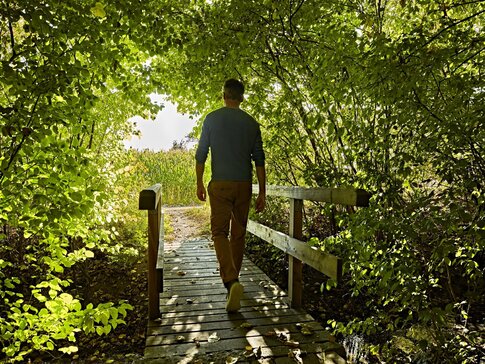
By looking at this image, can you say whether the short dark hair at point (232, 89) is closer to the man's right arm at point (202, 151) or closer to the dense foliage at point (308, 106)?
the dense foliage at point (308, 106)

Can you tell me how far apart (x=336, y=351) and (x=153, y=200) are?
1984 mm

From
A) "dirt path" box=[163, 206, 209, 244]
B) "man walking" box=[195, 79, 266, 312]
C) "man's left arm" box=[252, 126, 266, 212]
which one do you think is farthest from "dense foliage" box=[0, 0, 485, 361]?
"dirt path" box=[163, 206, 209, 244]

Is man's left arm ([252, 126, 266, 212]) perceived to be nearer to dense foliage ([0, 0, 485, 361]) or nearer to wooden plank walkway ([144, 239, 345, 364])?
dense foliage ([0, 0, 485, 361])

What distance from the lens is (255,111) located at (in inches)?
196

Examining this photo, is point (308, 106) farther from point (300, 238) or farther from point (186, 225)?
point (186, 225)

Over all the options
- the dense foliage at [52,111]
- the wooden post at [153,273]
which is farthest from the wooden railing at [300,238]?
the dense foliage at [52,111]

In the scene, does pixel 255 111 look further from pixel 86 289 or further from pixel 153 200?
pixel 86 289

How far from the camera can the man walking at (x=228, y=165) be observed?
3.60m

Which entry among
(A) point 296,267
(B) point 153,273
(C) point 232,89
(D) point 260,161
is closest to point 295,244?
(A) point 296,267

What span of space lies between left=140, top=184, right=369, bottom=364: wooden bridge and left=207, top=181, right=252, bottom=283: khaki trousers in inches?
19.4

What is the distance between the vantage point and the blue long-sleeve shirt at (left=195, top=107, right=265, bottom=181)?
3.60 m

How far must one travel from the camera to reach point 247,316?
11.9 feet

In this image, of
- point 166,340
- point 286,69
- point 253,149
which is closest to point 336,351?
point 166,340

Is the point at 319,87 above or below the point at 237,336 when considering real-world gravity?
above
